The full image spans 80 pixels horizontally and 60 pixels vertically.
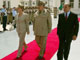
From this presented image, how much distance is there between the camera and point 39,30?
548 centimetres

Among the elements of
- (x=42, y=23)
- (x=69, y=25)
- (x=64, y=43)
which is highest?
(x=69, y=25)

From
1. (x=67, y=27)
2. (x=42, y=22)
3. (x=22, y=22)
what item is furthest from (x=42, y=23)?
(x=67, y=27)

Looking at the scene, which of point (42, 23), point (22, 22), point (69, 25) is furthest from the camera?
point (22, 22)

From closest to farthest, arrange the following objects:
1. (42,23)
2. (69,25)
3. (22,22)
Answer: (69,25) → (42,23) → (22,22)

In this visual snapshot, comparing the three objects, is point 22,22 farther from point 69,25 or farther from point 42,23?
point 69,25

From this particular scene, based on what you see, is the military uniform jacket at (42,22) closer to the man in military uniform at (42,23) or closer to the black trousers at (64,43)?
the man in military uniform at (42,23)

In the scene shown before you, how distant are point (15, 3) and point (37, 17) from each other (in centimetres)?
2463

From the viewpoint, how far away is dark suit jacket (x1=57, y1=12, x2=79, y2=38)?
4458mm

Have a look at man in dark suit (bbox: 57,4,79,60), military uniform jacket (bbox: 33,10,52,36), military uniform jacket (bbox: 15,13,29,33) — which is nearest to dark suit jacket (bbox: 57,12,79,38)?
man in dark suit (bbox: 57,4,79,60)

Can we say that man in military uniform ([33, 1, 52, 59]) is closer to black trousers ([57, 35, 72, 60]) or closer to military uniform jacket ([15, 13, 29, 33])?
military uniform jacket ([15, 13, 29, 33])

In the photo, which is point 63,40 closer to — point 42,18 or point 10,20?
point 42,18

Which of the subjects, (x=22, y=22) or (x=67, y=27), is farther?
(x=22, y=22)

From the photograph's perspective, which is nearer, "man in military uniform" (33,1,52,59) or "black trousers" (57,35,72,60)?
"black trousers" (57,35,72,60)

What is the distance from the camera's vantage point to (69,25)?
14.7 ft
